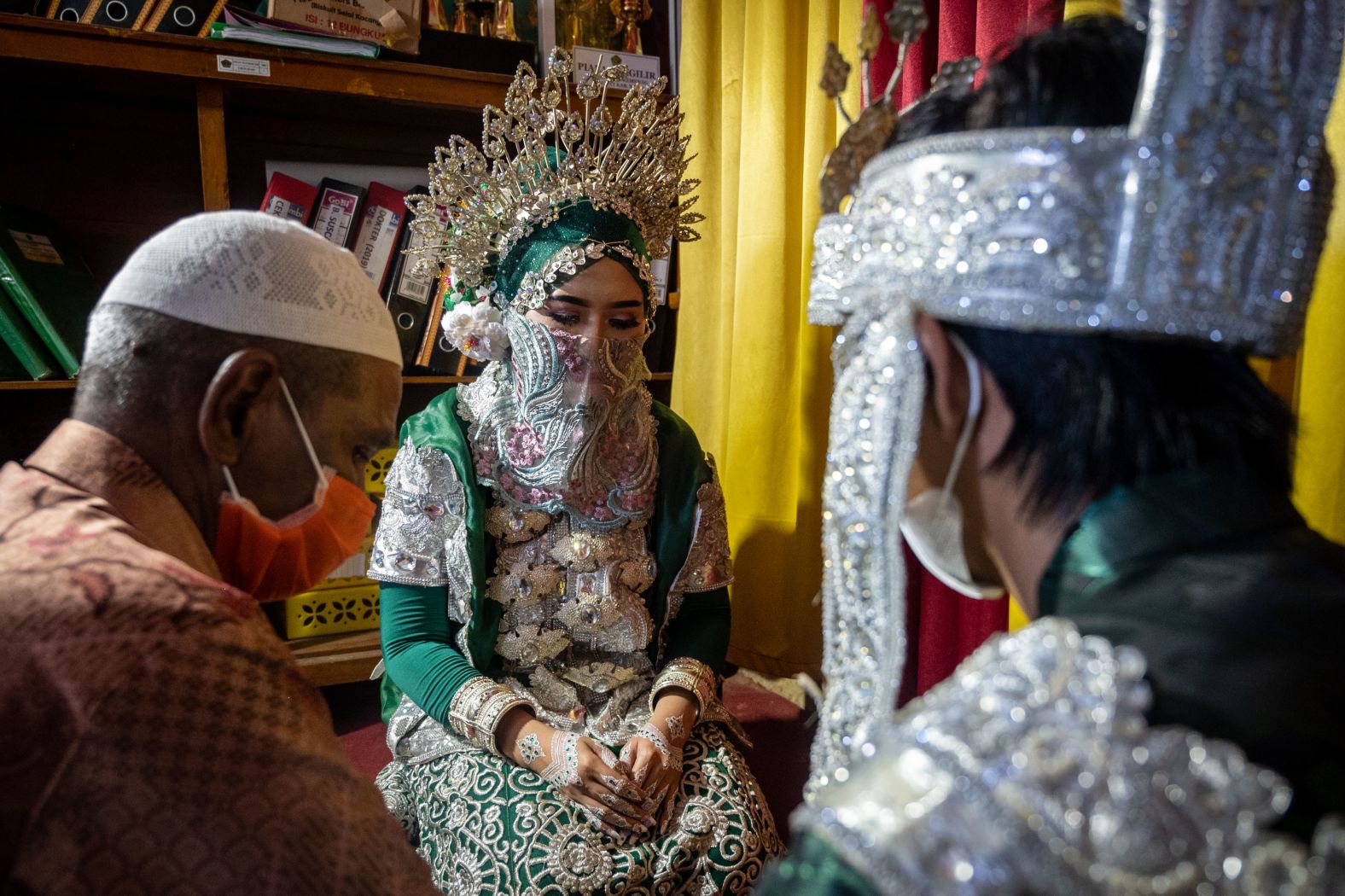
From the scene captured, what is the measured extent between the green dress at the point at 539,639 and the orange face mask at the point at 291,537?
554mm

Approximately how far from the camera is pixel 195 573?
2.80 ft

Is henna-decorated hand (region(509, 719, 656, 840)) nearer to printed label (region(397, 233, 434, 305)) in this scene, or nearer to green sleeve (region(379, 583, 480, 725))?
green sleeve (region(379, 583, 480, 725))

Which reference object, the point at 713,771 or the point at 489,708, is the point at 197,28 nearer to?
the point at 489,708

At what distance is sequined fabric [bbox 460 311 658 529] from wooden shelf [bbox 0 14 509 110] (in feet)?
2.52

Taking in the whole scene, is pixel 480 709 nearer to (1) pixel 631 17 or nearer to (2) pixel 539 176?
(2) pixel 539 176

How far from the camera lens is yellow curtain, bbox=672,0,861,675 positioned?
2232 millimetres

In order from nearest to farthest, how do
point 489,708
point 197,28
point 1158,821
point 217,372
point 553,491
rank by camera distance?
point 1158,821 < point 217,372 < point 489,708 < point 553,491 < point 197,28

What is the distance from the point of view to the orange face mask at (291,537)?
3.23 feet

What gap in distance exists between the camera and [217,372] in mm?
916

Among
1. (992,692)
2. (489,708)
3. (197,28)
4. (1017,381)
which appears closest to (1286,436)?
(1017,381)

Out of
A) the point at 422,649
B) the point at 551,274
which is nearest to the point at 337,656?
the point at 422,649

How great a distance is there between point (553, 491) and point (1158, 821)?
1.33 metres

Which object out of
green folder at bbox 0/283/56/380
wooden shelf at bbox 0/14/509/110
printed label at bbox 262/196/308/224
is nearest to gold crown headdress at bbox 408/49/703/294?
wooden shelf at bbox 0/14/509/110

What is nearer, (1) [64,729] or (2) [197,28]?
(1) [64,729]
